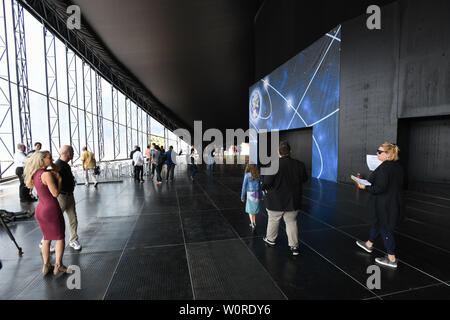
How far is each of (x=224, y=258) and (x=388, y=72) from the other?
7.60 metres

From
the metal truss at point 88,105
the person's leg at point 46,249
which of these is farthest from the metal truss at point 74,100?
the person's leg at point 46,249

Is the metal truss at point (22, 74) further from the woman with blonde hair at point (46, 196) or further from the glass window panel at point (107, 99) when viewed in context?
the woman with blonde hair at point (46, 196)

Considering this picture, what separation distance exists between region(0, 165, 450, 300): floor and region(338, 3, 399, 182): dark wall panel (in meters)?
2.78

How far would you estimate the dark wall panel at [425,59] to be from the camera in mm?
5750

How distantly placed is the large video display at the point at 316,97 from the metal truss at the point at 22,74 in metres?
11.7

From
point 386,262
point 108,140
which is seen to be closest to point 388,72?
point 386,262

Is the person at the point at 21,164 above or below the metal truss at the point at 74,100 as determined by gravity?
below

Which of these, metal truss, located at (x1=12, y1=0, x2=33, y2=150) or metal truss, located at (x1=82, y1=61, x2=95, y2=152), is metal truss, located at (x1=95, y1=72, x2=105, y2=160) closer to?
metal truss, located at (x1=82, y1=61, x2=95, y2=152)

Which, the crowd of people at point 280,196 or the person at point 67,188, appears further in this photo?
the person at point 67,188

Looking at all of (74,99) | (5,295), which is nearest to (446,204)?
(5,295)

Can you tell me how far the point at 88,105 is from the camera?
15.1 metres

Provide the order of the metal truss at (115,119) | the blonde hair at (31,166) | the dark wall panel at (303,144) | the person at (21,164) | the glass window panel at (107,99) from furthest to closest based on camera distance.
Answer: the metal truss at (115,119), the glass window panel at (107,99), the dark wall panel at (303,144), the person at (21,164), the blonde hair at (31,166)

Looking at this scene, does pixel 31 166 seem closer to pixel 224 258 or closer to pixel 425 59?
pixel 224 258

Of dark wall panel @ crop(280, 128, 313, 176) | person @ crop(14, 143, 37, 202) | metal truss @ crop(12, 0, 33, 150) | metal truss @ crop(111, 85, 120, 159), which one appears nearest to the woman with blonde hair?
person @ crop(14, 143, 37, 202)
